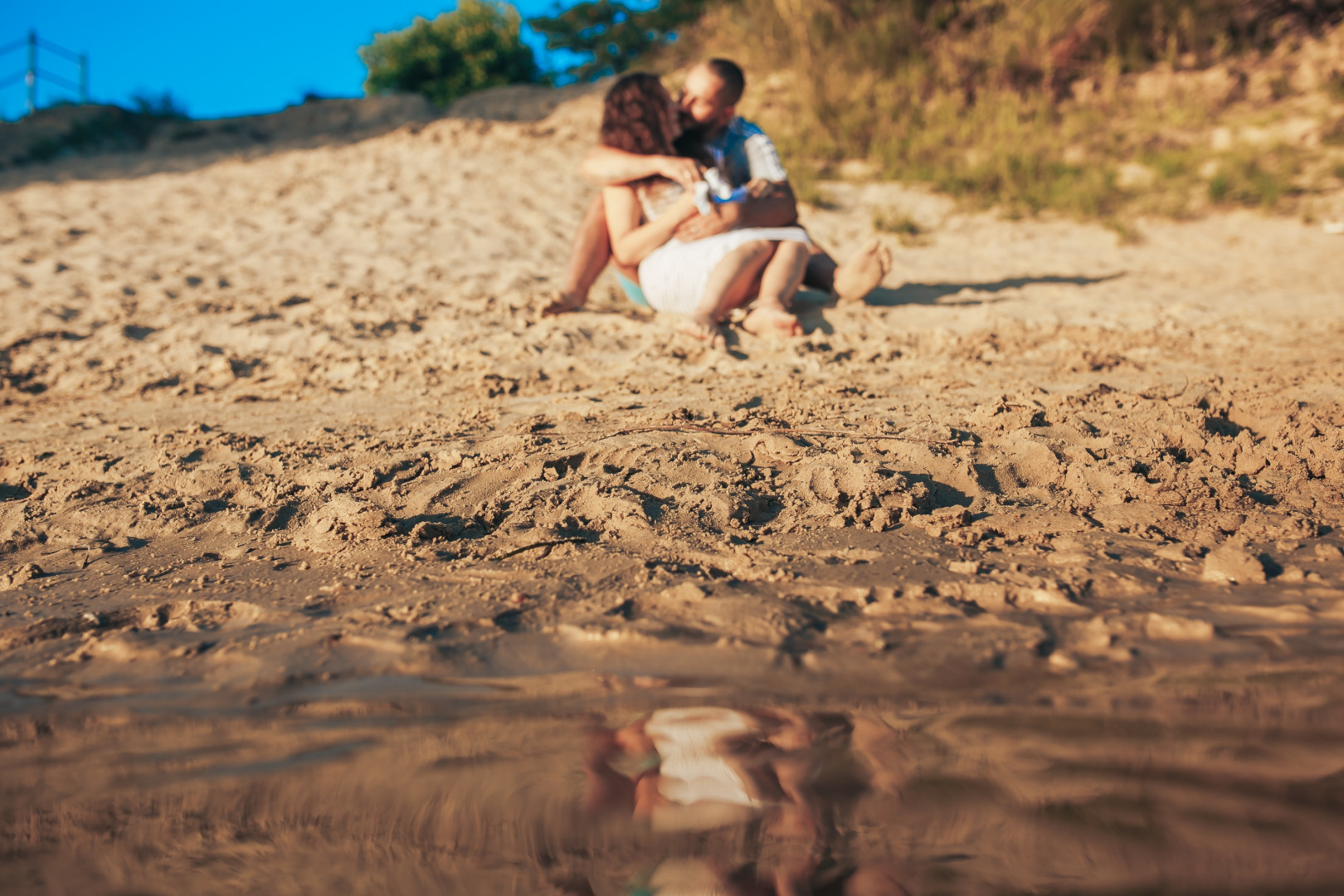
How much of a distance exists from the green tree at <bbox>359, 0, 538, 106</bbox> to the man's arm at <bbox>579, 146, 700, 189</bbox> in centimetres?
721

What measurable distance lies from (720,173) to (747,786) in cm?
296

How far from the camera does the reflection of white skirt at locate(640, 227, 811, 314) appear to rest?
11.7ft

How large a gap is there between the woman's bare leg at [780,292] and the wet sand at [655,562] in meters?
0.12

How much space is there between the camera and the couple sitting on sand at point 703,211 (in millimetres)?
3492

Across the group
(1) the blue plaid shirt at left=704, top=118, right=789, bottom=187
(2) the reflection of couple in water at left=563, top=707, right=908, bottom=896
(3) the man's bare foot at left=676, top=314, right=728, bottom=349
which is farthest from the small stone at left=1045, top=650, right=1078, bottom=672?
(1) the blue plaid shirt at left=704, top=118, right=789, bottom=187

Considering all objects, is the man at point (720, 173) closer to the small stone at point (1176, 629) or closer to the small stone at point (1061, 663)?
the small stone at point (1176, 629)

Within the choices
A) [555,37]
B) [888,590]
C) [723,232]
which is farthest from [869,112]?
[888,590]

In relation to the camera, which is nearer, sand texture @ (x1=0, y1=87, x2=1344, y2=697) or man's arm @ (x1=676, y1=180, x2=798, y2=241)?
sand texture @ (x1=0, y1=87, x2=1344, y2=697)

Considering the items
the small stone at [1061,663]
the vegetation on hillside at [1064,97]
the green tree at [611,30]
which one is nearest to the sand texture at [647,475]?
the small stone at [1061,663]

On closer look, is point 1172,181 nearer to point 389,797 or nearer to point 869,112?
point 869,112

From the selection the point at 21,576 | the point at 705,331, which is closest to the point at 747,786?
the point at 21,576

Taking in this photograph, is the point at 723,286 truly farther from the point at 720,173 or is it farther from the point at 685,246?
the point at 720,173

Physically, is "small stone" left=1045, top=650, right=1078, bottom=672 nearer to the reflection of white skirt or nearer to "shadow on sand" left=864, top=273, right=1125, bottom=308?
the reflection of white skirt

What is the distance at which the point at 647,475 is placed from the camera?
7.43 feet
